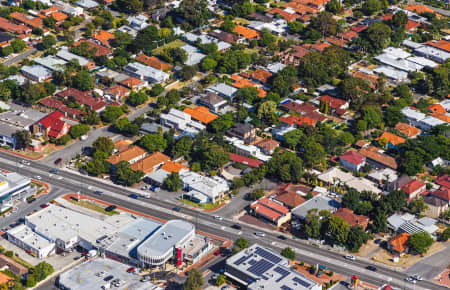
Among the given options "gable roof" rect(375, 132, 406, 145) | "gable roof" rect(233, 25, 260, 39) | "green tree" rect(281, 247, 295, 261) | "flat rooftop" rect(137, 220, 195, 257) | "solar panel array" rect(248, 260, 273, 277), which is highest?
"gable roof" rect(233, 25, 260, 39)

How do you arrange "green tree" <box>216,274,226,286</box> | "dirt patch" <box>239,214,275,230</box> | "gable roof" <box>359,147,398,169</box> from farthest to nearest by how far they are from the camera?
"gable roof" <box>359,147,398,169</box>, "dirt patch" <box>239,214,275,230</box>, "green tree" <box>216,274,226,286</box>

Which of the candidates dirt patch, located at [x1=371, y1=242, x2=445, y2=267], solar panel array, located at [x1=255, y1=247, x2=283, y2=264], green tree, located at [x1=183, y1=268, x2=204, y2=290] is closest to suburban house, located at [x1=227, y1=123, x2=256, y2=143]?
solar panel array, located at [x1=255, y1=247, x2=283, y2=264]

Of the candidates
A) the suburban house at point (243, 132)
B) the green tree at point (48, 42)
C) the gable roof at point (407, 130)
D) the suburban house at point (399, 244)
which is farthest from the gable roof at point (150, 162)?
the green tree at point (48, 42)

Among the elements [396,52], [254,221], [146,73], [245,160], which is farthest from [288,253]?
[396,52]

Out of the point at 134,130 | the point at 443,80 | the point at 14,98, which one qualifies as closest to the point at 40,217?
the point at 134,130

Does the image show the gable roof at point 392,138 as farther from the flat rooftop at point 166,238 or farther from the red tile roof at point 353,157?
the flat rooftop at point 166,238

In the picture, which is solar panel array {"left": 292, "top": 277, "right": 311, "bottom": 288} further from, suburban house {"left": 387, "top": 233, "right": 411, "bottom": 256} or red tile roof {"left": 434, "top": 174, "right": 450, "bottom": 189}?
red tile roof {"left": 434, "top": 174, "right": 450, "bottom": 189}

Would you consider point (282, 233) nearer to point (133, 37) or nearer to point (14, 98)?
point (14, 98)
